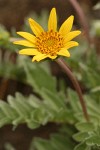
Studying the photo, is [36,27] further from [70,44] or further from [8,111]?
[8,111]

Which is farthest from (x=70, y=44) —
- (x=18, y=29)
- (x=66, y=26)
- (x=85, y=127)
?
(x=18, y=29)

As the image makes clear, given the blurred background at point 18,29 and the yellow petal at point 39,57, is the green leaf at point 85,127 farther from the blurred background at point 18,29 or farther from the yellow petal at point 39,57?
the blurred background at point 18,29

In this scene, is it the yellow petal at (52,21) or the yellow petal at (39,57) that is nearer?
the yellow petal at (39,57)

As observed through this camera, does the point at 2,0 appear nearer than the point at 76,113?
No

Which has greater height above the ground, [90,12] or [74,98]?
[90,12]

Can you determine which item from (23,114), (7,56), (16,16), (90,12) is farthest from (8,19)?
(23,114)

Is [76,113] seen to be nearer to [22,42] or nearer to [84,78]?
[84,78]

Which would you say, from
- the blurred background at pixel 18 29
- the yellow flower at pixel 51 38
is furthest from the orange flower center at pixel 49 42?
the blurred background at pixel 18 29
